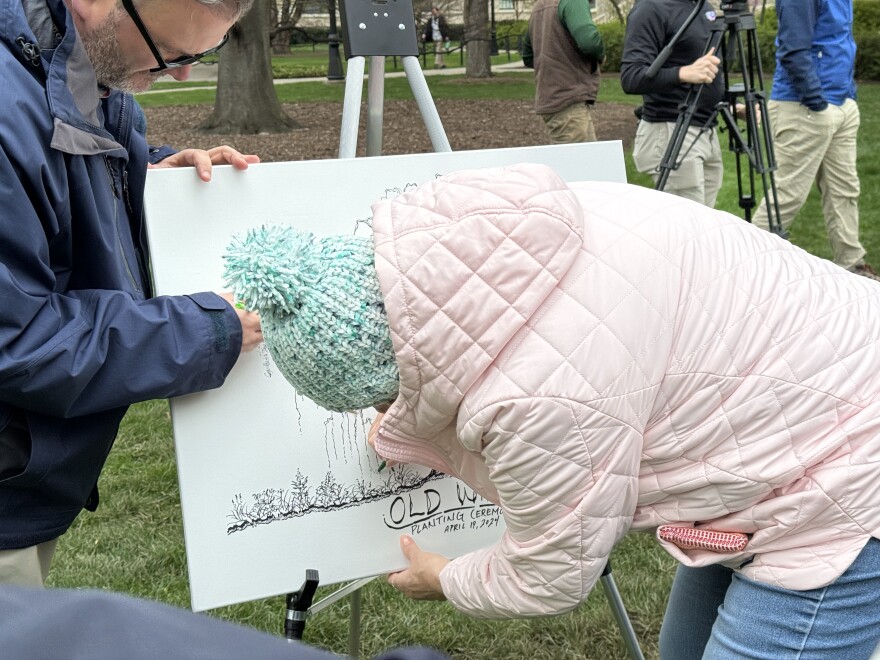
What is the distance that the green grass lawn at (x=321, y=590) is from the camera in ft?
9.36

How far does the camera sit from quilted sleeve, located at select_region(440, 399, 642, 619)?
4.29ft

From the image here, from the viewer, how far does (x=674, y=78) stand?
15.8 ft

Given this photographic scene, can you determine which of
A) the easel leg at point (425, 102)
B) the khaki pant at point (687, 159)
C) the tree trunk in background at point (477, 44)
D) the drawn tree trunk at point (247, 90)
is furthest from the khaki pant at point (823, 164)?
the tree trunk in background at point (477, 44)

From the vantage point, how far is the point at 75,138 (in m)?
1.57

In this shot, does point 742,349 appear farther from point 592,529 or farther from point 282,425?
point 282,425

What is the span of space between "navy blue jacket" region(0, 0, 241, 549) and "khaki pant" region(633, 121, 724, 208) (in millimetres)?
3507

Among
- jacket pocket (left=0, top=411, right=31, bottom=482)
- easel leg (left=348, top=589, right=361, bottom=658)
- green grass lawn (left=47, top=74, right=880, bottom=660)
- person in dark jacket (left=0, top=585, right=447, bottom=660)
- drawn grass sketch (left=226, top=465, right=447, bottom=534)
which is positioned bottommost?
green grass lawn (left=47, top=74, right=880, bottom=660)

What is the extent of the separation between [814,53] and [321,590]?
3937 millimetres

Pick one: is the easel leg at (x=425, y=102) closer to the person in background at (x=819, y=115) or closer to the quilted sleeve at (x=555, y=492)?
the quilted sleeve at (x=555, y=492)

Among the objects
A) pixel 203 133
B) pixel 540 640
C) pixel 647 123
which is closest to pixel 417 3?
pixel 203 133

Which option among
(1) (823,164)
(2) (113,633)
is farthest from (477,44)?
(2) (113,633)

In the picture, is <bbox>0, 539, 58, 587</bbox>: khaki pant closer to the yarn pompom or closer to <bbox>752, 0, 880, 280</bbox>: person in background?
the yarn pompom

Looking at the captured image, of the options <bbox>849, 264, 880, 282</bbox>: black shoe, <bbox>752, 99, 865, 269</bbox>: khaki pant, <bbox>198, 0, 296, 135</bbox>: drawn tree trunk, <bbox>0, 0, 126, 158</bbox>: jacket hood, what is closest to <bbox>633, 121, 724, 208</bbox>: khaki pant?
<bbox>752, 99, 865, 269</bbox>: khaki pant

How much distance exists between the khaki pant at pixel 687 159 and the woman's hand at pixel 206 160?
3137 mm
